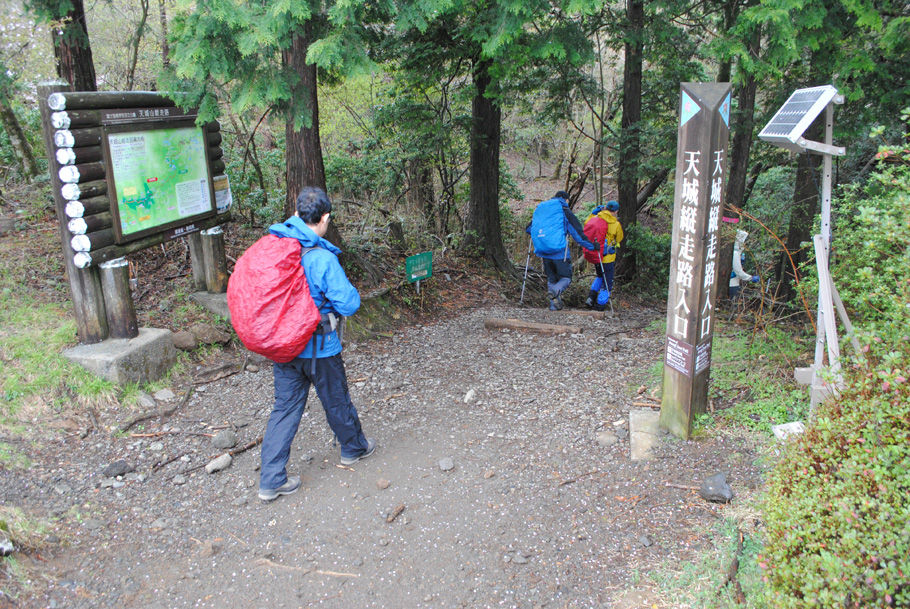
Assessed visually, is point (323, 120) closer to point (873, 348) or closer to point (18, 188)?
point (18, 188)

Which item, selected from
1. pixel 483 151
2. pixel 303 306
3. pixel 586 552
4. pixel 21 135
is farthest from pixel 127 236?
pixel 483 151

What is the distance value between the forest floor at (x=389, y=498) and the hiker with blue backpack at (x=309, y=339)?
34 centimetres

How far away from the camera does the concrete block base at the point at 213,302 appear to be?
→ 23.0ft

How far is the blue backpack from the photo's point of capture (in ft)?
30.2

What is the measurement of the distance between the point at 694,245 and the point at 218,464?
12.5 feet

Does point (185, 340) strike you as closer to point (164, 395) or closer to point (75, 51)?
point (164, 395)

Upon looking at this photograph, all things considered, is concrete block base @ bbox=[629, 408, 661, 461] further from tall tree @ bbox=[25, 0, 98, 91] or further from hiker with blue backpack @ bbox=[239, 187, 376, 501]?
tall tree @ bbox=[25, 0, 98, 91]

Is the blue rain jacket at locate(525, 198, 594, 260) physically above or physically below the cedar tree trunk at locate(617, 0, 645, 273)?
below

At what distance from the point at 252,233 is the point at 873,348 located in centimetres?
Answer: 801

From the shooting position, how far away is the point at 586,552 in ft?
12.1

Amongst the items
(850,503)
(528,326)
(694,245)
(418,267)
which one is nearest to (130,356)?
(418,267)

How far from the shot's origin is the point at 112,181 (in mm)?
5559

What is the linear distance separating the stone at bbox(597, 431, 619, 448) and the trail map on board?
14.9ft

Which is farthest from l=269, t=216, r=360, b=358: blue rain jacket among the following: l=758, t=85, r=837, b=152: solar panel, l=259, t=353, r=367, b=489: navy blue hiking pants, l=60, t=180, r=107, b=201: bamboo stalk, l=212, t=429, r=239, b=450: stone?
l=758, t=85, r=837, b=152: solar panel
